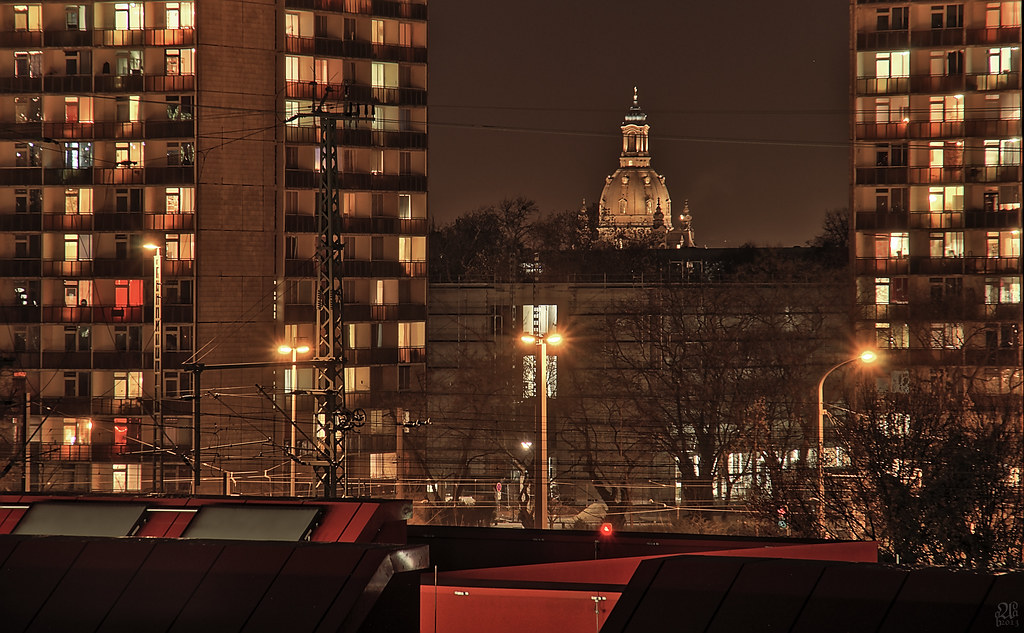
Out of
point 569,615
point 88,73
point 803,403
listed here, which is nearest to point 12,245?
point 88,73

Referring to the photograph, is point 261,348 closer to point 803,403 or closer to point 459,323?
point 459,323

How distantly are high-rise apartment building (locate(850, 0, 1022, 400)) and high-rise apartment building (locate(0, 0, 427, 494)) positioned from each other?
69.9 feet

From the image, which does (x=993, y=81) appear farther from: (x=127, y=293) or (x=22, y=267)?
(x=22, y=267)

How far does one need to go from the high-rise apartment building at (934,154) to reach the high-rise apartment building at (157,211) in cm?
2131

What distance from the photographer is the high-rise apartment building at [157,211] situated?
56031mm

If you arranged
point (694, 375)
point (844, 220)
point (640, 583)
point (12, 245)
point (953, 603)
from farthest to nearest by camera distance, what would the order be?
point (844, 220) → point (12, 245) → point (694, 375) → point (640, 583) → point (953, 603)

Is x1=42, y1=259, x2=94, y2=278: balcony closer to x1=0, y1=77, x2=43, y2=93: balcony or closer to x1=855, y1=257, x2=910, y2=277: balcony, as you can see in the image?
x1=0, y1=77, x2=43, y2=93: balcony

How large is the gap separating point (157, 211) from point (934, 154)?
33377mm

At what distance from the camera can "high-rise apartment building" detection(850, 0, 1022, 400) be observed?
58.7 metres

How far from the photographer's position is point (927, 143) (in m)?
59.7

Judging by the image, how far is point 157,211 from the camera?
56.8 meters

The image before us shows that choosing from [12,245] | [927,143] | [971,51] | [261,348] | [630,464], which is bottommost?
[630,464]

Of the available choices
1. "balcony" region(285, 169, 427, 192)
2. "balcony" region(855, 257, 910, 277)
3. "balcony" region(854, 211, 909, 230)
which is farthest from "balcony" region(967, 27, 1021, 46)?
"balcony" region(285, 169, 427, 192)

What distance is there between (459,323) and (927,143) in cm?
2248
